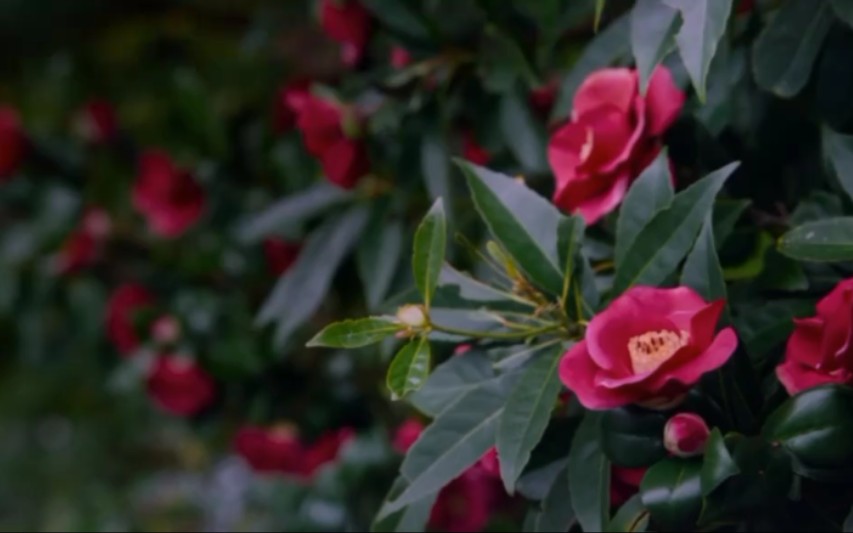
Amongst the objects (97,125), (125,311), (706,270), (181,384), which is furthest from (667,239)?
(97,125)

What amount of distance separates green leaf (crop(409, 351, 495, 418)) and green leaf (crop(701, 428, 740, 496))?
0.66 feet

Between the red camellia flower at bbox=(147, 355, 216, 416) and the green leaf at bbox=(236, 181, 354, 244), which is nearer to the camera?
the green leaf at bbox=(236, 181, 354, 244)

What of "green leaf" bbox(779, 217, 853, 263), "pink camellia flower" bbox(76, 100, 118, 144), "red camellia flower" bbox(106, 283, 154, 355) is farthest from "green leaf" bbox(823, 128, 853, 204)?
"pink camellia flower" bbox(76, 100, 118, 144)

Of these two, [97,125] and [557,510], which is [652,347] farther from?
[97,125]

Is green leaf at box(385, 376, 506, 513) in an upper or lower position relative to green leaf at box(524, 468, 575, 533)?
upper

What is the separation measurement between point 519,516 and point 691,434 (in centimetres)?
43

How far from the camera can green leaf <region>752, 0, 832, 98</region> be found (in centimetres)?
91

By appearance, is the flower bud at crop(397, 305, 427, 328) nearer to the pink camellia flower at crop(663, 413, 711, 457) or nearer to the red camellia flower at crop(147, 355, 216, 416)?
the pink camellia flower at crop(663, 413, 711, 457)

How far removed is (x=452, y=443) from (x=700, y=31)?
313 mm

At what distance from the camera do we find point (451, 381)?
2.88 ft

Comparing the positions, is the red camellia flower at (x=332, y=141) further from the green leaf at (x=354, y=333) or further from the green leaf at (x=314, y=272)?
the green leaf at (x=354, y=333)

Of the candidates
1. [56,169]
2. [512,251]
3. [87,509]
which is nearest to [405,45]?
[512,251]

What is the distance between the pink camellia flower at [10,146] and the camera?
5.87ft

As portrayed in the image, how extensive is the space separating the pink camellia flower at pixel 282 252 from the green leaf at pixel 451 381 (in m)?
0.71
